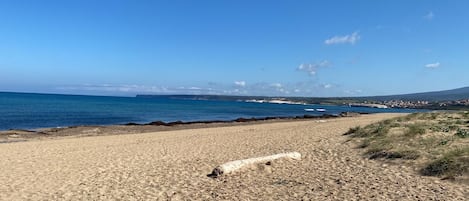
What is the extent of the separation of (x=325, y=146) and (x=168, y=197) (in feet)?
25.7

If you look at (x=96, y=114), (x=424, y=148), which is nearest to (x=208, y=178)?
(x=424, y=148)

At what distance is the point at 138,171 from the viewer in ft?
38.7

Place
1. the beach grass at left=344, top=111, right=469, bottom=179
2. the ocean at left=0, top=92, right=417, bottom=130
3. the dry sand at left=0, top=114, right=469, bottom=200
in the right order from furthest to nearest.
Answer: the ocean at left=0, top=92, right=417, bottom=130 → the beach grass at left=344, top=111, right=469, bottom=179 → the dry sand at left=0, top=114, right=469, bottom=200

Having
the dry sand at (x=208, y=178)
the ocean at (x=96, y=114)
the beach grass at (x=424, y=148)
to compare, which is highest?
the beach grass at (x=424, y=148)

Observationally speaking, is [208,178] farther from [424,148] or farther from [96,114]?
[96,114]

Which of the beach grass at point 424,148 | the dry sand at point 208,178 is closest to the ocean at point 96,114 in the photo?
the dry sand at point 208,178

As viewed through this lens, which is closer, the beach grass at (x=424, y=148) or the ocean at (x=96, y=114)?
the beach grass at (x=424, y=148)

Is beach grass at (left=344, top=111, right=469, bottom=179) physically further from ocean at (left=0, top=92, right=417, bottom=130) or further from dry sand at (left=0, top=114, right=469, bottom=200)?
ocean at (left=0, top=92, right=417, bottom=130)

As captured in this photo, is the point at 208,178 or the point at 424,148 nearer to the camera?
the point at 208,178

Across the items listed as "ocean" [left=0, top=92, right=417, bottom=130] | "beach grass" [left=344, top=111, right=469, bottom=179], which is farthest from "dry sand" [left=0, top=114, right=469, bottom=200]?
"ocean" [left=0, top=92, right=417, bottom=130]

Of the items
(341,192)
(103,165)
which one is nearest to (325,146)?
(341,192)

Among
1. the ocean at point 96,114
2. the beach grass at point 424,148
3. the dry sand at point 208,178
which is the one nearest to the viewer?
the dry sand at point 208,178

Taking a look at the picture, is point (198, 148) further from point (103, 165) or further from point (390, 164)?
point (390, 164)

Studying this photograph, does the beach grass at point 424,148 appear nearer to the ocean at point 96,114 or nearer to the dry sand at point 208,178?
the dry sand at point 208,178
